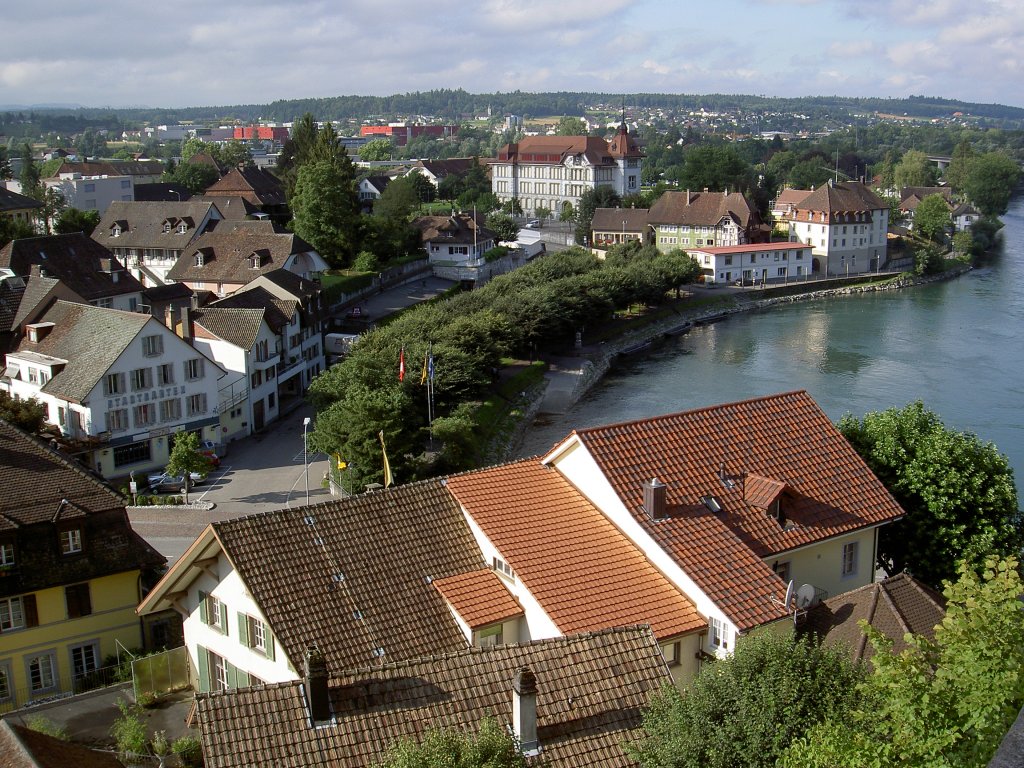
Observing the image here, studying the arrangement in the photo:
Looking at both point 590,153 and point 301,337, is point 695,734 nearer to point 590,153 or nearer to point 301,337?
point 301,337

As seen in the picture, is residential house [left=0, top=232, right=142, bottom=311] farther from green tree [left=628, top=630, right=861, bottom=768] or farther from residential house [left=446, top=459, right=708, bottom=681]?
green tree [left=628, top=630, right=861, bottom=768]

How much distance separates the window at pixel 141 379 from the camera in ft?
94.5

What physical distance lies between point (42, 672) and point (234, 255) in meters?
31.3

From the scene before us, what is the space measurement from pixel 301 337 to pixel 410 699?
29072mm

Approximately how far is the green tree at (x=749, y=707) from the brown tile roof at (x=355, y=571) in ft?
12.7

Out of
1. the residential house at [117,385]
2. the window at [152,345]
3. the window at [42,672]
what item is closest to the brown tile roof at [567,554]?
the window at [42,672]

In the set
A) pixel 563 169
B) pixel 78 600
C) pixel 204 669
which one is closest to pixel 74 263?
pixel 78 600

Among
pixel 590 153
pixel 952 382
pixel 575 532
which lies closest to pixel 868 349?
pixel 952 382

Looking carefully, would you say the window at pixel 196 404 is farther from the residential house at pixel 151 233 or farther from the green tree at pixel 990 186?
the green tree at pixel 990 186

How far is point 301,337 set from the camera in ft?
124

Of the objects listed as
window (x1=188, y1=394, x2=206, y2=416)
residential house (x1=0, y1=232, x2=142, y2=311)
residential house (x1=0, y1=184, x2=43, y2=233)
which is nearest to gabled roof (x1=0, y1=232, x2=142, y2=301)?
residential house (x1=0, y1=232, x2=142, y2=311)

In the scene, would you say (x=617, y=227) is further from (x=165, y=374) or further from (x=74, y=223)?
(x=165, y=374)

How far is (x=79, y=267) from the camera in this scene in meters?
41.1

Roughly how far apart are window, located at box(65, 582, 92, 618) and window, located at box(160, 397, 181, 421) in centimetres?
1323
